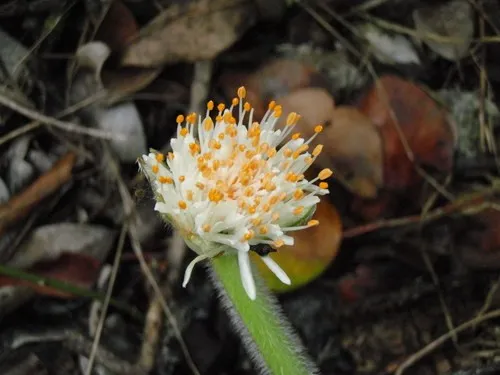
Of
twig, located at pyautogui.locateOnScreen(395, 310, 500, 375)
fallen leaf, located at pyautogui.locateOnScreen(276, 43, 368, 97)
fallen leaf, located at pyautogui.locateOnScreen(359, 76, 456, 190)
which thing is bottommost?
twig, located at pyautogui.locateOnScreen(395, 310, 500, 375)

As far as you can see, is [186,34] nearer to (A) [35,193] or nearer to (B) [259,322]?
(A) [35,193]

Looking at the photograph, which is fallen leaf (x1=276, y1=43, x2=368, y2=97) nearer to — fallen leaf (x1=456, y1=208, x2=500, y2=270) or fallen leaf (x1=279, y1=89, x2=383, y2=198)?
fallen leaf (x1=279, y1=89, x2=383, y2=198)

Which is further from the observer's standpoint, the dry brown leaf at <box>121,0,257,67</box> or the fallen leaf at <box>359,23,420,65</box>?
the fallen leaf at <box>359,23,420,65</box>

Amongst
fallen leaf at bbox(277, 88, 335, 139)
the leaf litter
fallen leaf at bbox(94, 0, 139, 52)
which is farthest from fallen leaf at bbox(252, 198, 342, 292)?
fallen leaf at bbox(94, 0, 139, 52)

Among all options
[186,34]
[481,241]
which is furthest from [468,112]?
[186,34]

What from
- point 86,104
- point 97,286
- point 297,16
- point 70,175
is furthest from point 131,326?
point 297,16
